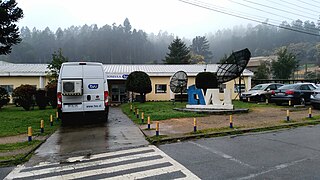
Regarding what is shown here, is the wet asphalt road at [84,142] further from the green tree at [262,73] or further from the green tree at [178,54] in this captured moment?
the green tree at [178,54]

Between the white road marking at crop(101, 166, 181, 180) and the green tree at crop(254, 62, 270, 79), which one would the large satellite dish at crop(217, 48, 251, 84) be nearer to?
the white road marking at crop(101, 166, 181, 180)

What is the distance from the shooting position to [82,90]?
11445mm

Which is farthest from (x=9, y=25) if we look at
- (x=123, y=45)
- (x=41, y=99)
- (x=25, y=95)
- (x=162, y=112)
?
(x=123, y=45)

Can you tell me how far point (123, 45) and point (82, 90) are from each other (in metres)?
72.4

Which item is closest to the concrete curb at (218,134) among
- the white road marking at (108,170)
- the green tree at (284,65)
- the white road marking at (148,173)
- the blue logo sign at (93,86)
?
the white road marking at (108,170)

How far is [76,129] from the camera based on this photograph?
10875mm

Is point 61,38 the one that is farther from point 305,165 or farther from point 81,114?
point 305,165

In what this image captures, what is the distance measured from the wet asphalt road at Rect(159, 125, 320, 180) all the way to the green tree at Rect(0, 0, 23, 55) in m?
17.0

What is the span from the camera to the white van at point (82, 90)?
444 inches

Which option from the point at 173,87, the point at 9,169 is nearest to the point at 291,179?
the point at 9,169

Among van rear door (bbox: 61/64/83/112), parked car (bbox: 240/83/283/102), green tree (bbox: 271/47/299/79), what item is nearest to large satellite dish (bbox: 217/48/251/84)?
parked car (bbox: 240/83/283/102)

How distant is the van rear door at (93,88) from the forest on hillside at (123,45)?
57.7m

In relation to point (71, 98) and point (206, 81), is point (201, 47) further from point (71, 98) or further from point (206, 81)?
point (71, 98)

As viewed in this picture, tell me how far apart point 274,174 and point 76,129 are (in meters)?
8.20
